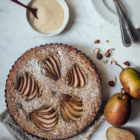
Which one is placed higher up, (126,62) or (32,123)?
(126,62)

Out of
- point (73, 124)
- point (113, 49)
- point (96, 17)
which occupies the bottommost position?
point (73, 124)

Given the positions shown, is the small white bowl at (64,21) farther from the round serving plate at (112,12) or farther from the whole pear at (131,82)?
the whole pear at (131,82)

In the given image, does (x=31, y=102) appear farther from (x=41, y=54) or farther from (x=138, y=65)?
(x=138, y=65)

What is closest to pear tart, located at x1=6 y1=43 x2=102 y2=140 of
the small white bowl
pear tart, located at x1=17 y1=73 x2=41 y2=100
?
pear tart, located at x1=17 y1=73 x2=41 y2=100

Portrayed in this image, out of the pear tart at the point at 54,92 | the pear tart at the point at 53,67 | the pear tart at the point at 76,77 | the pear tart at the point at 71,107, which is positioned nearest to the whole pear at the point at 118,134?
the pear tart at the point at 54,92

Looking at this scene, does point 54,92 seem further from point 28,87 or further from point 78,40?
point 78,40

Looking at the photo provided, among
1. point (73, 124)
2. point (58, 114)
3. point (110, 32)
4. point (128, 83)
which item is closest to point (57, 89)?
point (58, 114)
